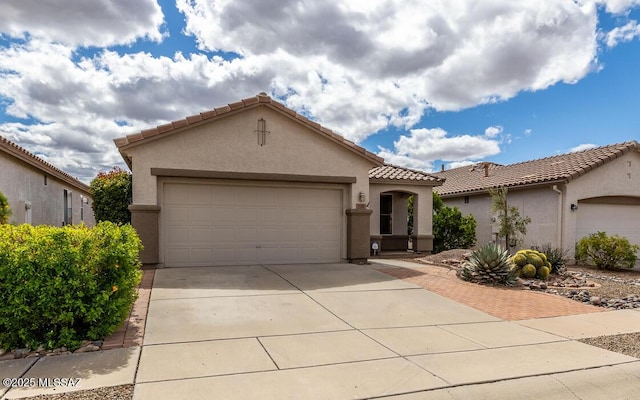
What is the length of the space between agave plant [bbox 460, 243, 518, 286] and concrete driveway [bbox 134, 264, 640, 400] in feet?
8.69

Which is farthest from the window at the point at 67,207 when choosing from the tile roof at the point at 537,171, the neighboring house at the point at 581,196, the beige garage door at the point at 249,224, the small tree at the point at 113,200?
the neighboring house at the point at 581,196

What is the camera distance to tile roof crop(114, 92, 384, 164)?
36.2ft

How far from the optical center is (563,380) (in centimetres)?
495

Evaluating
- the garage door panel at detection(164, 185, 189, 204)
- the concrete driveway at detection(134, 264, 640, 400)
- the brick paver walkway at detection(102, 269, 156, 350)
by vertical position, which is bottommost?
the concrete driveway at detection(134, 264, 640, 400)

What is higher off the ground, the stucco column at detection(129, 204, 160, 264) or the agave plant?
the stucco column at detection(129, 204, 160, 264)

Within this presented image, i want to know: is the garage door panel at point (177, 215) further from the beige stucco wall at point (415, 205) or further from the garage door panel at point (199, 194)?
the beige stucco wall at point (415, 205)

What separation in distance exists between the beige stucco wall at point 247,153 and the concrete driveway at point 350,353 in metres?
3.91

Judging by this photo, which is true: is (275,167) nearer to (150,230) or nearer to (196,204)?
(196,204)

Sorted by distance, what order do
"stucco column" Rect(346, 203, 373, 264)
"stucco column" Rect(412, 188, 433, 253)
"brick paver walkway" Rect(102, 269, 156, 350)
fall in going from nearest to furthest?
"brick paver walkway" Rect(102, 269, 156, 350)
"stucco column" Rect(346, 203, 373, 264)
"stucco column" Rect(412, 188, 433, 253)

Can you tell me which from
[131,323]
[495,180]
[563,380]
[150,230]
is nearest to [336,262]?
[150,230]

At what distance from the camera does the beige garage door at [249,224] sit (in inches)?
468

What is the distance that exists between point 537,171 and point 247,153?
1373 centimetres

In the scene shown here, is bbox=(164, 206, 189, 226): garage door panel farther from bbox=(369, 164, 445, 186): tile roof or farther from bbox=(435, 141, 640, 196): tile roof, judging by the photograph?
bbox=(435, 141, 640, 196): tile roof

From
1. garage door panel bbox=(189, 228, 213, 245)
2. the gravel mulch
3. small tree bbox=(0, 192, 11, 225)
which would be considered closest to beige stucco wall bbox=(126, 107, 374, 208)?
garage door panel bbox=(189, 228, 213, 245)
